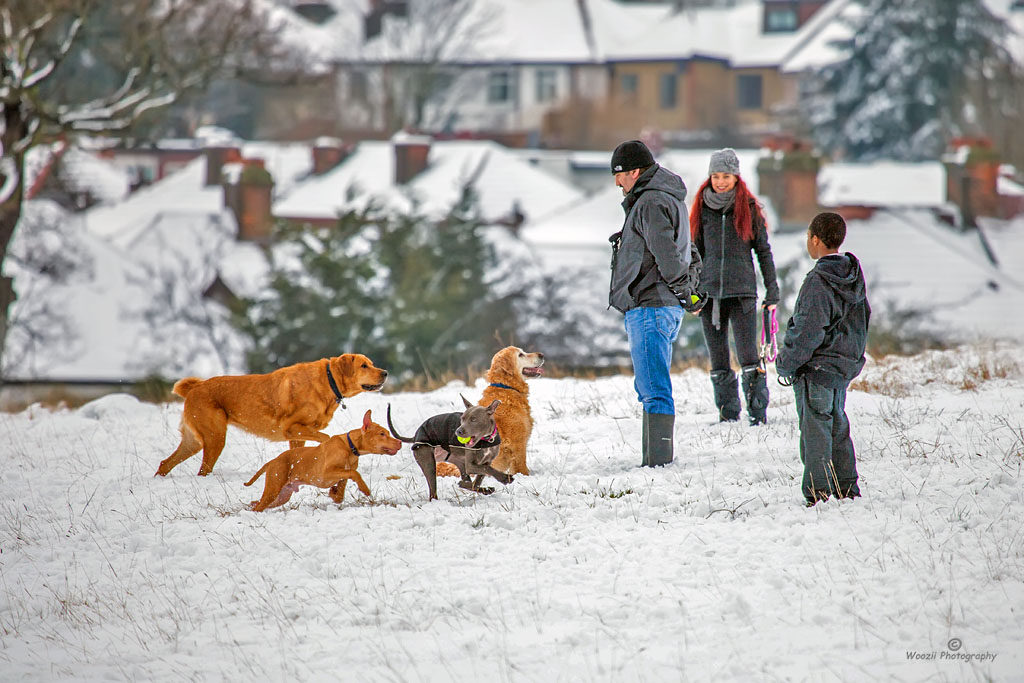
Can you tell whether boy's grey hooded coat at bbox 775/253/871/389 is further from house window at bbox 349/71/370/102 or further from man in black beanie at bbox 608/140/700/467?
house window at bbox 349/71/370/102

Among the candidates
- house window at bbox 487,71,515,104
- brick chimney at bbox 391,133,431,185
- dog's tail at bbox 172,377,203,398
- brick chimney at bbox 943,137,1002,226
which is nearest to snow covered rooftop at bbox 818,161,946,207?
brick chimney at bbox 943,137,1002,226

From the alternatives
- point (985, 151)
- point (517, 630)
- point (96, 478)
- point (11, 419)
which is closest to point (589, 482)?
point (517, 630)

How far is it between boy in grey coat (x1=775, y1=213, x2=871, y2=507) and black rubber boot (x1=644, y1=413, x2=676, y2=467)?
4.05ft

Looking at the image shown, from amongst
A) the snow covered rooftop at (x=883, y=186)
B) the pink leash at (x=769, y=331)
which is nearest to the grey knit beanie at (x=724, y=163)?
the pink leash at (x=769, y=331)

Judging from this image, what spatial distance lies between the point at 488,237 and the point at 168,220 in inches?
532

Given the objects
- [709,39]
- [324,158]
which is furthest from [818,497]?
[709,39]

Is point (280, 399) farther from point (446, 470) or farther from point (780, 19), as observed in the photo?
point (780, 19)

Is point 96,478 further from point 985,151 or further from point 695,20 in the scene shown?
point 695,20

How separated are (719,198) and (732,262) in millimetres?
494

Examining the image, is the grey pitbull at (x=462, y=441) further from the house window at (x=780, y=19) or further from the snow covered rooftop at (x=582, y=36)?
the house window at (x=780, y=19)

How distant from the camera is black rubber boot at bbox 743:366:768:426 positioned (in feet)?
25.4

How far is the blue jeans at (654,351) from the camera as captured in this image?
6.65 metres

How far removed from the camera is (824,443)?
221 inches

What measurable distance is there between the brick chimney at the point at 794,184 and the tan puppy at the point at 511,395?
2535cm
